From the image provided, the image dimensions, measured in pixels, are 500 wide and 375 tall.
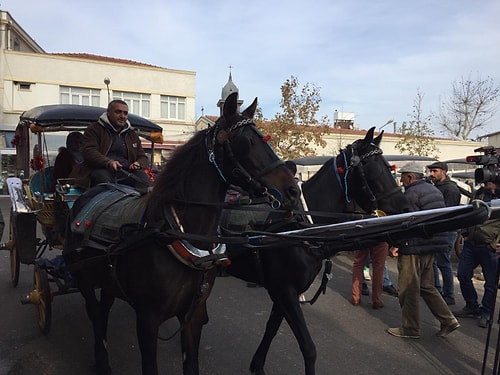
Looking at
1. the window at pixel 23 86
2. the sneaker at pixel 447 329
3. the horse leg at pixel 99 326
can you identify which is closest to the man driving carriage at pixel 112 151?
the horse leg at pixel 99 326

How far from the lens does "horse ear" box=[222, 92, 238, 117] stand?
247 centimetres

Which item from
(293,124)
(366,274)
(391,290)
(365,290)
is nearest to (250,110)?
(365,290)

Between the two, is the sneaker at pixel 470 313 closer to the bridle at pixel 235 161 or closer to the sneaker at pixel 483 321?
the sneaker at pixel 483 321

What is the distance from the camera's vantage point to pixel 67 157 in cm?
510

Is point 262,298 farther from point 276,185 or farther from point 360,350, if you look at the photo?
point 276,185

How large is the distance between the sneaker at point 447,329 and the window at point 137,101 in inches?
973

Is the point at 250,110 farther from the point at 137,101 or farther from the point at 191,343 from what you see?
the point at 137,101

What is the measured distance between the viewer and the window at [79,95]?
25375mm

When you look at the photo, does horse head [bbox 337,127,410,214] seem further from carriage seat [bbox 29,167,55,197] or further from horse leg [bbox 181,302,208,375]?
carriage seat [bbox 29,167,55,197]

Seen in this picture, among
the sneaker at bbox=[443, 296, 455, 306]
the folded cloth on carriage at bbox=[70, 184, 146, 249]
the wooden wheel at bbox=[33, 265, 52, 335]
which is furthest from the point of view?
the sneaker at bbox=[443, 296, 455, 306]

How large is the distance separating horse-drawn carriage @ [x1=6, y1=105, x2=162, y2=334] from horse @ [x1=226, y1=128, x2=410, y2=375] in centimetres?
193

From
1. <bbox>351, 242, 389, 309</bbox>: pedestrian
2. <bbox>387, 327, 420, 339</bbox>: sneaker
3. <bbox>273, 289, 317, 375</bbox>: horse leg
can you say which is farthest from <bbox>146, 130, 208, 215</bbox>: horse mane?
<bbox>351, 242, 389, 309</bbox>: pedestrian

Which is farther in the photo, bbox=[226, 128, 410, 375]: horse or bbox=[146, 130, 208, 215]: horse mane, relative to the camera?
bbox=[226, 128, 410, 375]: horse

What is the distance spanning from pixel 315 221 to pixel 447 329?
234cm
